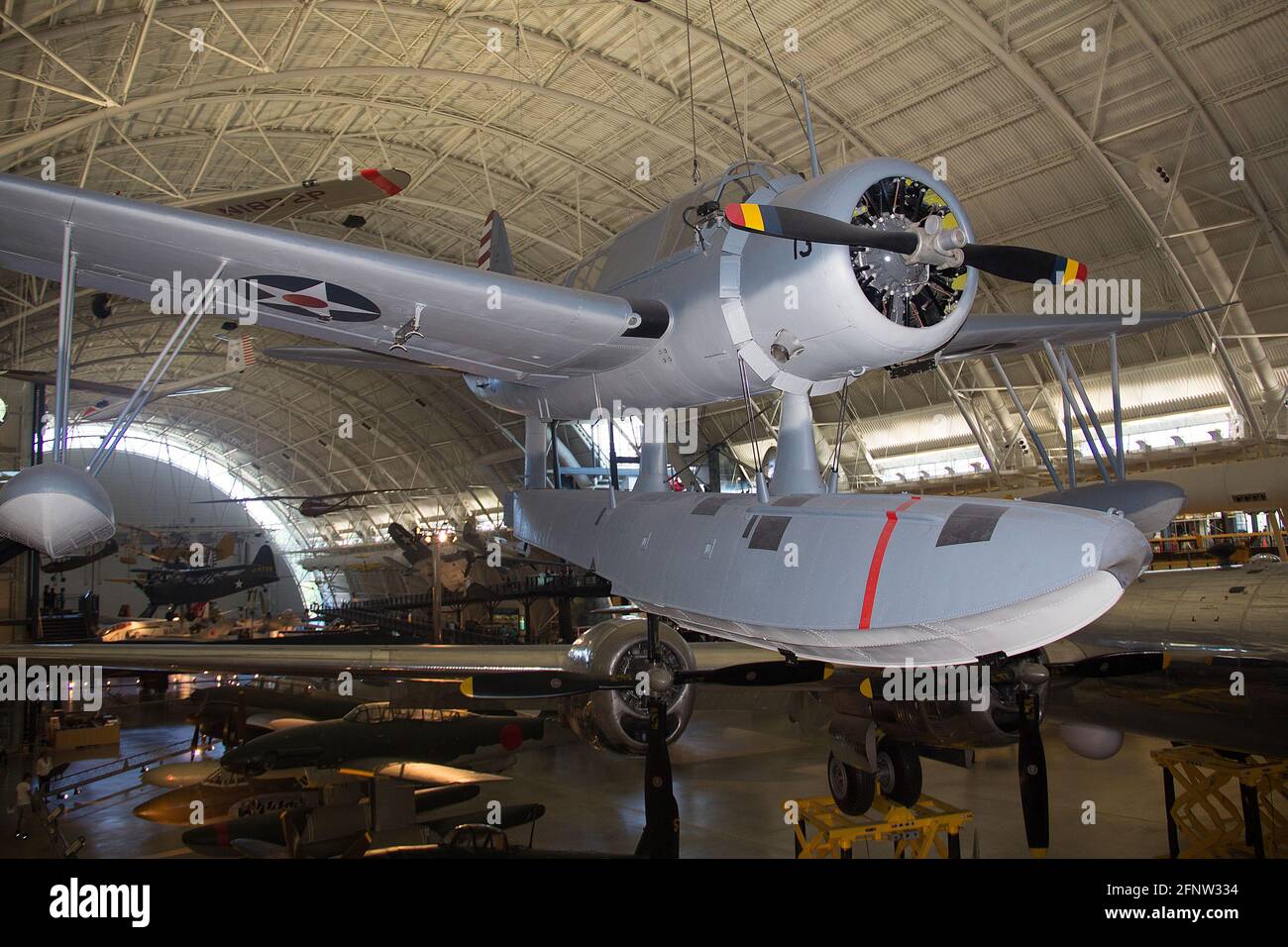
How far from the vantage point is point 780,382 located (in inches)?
304

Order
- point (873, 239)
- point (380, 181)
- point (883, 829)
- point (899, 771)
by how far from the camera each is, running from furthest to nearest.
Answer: point (380, 181) → point (899, 771) → point (883, 829) → point (873, 239)

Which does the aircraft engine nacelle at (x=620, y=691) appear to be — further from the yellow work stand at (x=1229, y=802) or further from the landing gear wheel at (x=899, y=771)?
the yellow work stand at (x=1229, y=802)

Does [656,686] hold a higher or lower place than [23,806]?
higher

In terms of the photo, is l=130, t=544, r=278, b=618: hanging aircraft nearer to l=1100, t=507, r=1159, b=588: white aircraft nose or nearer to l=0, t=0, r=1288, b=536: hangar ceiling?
l=0, t=0, r=1288, b=536: hangar ceiling

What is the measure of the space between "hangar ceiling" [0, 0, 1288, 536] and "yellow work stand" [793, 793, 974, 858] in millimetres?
14829

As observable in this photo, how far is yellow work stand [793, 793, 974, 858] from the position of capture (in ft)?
29.7

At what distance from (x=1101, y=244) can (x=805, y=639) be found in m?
21.6

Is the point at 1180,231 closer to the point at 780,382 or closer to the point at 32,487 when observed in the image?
the point at 780,382

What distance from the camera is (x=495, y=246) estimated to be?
13.6m

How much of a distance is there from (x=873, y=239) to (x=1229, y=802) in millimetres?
9530

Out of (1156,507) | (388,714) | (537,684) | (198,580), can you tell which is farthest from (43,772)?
(198,580)

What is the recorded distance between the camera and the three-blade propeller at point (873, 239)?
5816 mm

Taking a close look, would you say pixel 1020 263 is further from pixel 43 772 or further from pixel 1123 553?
pixel 43 772

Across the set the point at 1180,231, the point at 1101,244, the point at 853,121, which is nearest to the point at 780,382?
the point at 853,121
